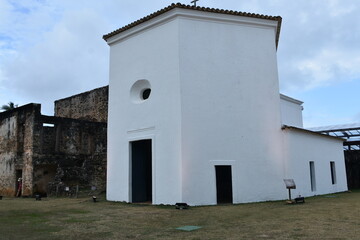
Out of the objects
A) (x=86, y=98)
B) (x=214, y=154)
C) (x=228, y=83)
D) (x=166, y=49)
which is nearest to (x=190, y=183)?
(x=214, y=154)

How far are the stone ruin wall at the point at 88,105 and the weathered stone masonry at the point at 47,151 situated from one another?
1.42m

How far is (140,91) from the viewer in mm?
15523

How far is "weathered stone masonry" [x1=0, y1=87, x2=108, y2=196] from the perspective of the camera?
68.1 feet

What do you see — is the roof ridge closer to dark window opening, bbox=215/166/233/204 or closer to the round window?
the round window

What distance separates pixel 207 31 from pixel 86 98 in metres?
14.9

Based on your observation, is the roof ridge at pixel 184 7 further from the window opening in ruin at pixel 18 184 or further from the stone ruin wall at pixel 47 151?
the window opening in ruin at pixel 18 184

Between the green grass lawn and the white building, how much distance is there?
191 centimetres

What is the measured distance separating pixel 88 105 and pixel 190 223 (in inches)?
746

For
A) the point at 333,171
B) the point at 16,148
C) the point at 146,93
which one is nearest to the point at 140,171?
the point at 146,93

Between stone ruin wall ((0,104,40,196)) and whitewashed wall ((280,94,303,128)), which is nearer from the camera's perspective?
stone ruin wall ((0,104,40,196))

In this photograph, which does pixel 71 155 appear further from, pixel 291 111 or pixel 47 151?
pixel 291 111

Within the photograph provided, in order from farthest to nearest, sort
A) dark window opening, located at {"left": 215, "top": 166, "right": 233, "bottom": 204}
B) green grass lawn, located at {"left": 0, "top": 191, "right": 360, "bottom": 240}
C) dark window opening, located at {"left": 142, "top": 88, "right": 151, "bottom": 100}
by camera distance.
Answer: dark window opening, located at {"left": 142, "top": 88, "right": 151, "bottom": 100} < dark window opening, located at {"left": 215, "top": 166, "right": 233, "bottom": 204} < green grass lawn, located at {"left": 0, "top": 191, "right": 360, "bottom": 240}

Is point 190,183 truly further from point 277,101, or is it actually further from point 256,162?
point 277,101

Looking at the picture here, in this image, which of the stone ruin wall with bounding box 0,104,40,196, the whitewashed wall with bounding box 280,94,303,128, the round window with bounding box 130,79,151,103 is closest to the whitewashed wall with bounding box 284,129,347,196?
the whitewashed wall with bounding box 280,94,303,128
